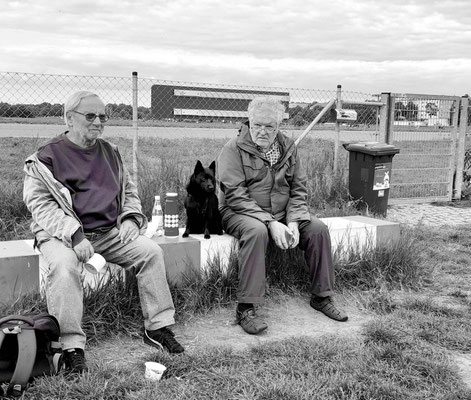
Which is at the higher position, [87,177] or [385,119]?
[385,119]

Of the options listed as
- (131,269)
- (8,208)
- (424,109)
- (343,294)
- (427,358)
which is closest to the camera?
(427,358)

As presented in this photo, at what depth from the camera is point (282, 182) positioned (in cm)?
452

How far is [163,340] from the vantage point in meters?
3.48

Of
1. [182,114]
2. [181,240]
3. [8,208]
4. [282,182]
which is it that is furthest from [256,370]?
[182,114]

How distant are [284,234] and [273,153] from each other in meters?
0.74

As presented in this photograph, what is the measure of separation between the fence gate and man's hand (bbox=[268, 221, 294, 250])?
17.0 feet

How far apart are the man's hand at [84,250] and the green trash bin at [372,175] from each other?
5178 millimetres

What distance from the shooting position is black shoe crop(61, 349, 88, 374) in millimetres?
3045

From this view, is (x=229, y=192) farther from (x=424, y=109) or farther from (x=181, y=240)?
(x=424, y=109)

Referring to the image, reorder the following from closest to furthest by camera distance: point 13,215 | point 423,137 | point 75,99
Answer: point 75,99 < point 13,215 < point 423,137

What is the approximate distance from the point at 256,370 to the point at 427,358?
105 centimetres

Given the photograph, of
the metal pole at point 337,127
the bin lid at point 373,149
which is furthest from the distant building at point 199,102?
the bin lid at point 373,149

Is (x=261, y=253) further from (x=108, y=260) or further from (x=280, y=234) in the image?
(x=108, y=260)

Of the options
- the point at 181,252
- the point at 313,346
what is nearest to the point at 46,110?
the point at 181,252
